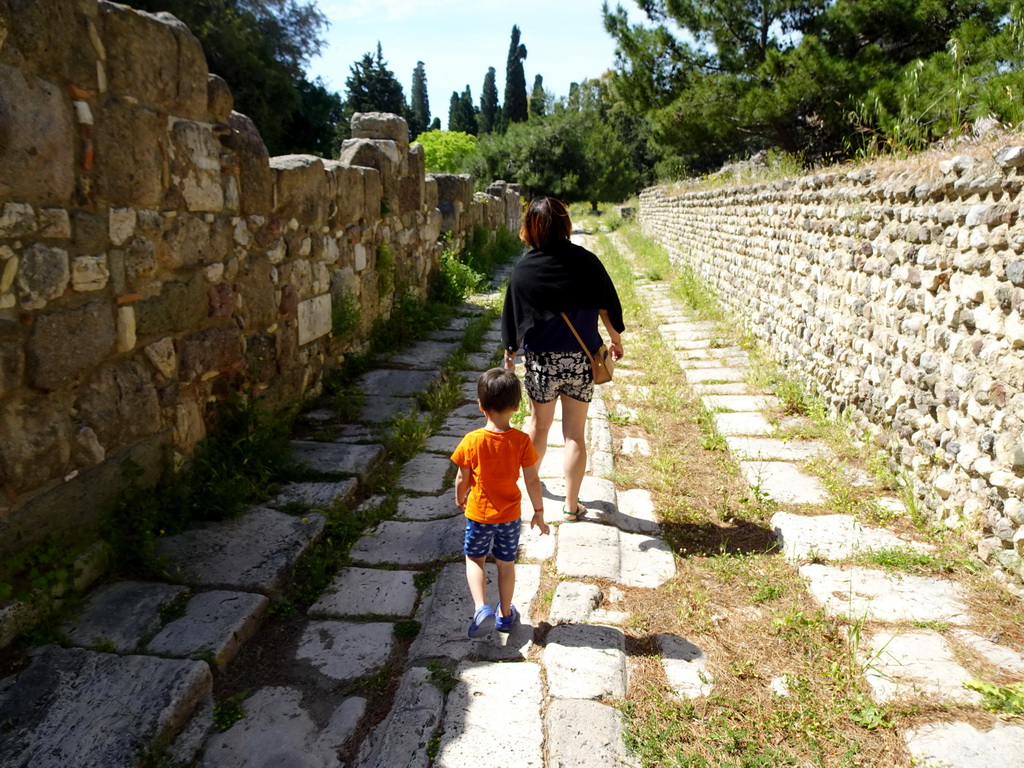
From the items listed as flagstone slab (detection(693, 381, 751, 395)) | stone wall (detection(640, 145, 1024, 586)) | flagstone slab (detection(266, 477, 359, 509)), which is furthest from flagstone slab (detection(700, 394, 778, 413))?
flagstone slab (detection(266, 477, 359, 509))

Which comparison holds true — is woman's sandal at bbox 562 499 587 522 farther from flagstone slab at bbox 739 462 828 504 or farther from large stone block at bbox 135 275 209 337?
large stone block at bbox 135 275 209 337

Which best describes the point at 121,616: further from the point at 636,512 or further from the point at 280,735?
the point at 636,512

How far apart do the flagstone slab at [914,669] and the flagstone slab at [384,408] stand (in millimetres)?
3122

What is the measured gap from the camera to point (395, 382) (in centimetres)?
554

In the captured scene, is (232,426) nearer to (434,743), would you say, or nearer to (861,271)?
(434,743)

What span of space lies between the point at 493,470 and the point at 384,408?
2547 mm

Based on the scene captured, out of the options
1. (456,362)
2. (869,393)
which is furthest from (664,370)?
(869,393)

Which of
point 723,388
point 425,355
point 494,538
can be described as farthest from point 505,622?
point 425,355

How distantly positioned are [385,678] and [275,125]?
19055mm

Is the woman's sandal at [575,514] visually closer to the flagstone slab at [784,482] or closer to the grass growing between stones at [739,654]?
the grass growing between stones at [739,654]

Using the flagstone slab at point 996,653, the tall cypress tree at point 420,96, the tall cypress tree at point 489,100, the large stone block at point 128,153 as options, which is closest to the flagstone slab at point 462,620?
the flagstone slab at point 996,653

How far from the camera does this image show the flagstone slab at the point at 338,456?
399 cm

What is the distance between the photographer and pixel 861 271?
4.63 meters

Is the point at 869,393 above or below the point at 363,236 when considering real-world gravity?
below
